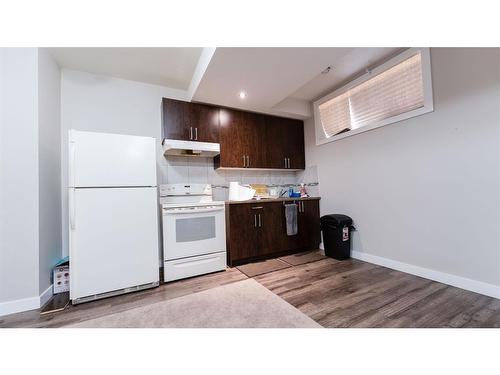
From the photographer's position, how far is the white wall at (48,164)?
182 centimetres

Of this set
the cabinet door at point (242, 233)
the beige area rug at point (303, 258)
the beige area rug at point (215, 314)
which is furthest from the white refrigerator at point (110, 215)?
the beige area rug at point (303, 258)

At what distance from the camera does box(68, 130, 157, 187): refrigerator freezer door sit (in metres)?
1.82

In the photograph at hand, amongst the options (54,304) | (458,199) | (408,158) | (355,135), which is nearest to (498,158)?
(458,199)

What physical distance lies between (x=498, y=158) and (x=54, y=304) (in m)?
4.03

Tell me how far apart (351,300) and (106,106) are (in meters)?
3.38

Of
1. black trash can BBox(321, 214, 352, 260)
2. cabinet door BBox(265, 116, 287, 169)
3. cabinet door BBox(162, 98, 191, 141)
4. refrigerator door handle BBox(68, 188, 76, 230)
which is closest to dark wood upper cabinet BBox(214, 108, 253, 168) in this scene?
cabinet door BBox(265, 116, 287, 169)

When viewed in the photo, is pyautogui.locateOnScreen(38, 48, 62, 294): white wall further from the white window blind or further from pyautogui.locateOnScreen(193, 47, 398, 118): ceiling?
the white window blind

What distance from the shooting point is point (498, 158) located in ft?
5.33

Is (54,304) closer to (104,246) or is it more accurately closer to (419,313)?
(104,246)

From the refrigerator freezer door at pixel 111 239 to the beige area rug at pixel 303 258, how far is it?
1662 millimetres

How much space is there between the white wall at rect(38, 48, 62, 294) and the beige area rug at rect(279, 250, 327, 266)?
8.50 feet

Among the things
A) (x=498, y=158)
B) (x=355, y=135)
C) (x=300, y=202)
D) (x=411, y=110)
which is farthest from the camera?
(x=300, y=202)

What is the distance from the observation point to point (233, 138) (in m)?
2.93
